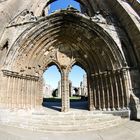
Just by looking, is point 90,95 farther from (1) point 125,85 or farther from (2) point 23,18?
(2) point 23,18

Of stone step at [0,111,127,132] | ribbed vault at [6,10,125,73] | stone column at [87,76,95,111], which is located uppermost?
ribbed vault at [6,10,125,73]

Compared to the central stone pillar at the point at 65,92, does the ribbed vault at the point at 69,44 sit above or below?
above

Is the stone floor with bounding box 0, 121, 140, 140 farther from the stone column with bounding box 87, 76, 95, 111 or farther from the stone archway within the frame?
the stone column with bounding box 87, 76, 95, 111

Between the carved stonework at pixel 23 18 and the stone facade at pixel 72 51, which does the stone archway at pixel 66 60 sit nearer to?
the stone facade at pixel 72 51

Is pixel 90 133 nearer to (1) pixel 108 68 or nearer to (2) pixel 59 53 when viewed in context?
(1) pixel 108 68

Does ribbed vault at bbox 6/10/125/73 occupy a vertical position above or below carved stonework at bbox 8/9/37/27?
below

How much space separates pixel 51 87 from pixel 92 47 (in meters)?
17.9

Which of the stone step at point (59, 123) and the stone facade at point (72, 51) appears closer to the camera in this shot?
the stone step at point (59, 123)

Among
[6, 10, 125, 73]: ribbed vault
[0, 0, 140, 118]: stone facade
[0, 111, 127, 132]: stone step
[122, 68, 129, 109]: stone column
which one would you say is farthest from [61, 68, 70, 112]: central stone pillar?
[122, 68, 129, 109]: stone column

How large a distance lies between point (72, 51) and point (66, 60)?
0.53 metres

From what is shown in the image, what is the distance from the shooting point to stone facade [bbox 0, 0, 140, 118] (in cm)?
783

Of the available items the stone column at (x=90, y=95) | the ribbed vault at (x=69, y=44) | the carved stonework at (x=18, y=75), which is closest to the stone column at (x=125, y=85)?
the ribbed vault at (x=69, y=44)

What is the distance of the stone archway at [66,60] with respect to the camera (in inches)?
309

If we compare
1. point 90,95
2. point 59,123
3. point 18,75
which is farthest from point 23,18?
point 59,123
